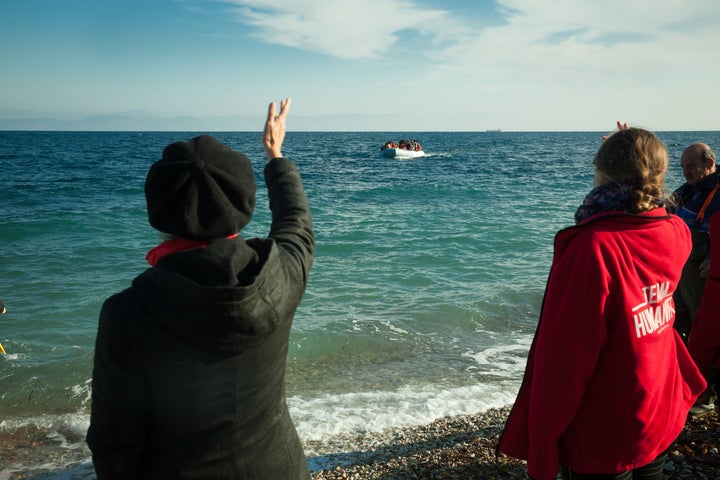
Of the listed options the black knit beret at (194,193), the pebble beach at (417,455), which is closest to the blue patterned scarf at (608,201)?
the black knit beret at (194,193)

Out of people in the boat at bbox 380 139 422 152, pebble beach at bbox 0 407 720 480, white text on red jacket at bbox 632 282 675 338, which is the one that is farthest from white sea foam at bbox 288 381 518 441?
people in the boat at bbox 380 139 422 152

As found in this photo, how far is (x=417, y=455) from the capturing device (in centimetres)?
486

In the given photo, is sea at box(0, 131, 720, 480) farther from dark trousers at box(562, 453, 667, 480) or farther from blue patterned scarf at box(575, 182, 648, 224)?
dark trousers at box(562, 453, 667, 480)

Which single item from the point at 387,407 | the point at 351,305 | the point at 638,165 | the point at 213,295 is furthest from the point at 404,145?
the point at 213,295

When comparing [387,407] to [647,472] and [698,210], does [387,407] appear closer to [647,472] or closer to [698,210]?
[698,210]

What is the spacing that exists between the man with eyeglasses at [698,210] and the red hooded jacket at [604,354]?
2.92 meters

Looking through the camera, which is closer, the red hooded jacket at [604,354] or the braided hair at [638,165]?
the red hooded jacket at [604,354]

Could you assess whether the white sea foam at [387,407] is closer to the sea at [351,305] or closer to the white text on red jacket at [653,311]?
the sea at [351,305]

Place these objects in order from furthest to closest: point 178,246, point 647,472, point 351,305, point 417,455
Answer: point 351,305, point 417,455, point 647,472, point 178,246

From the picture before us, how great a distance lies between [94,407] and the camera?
146 centimetres

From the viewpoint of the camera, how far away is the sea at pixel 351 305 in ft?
20.8

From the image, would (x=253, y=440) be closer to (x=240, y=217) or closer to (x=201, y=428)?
(x=201, y=428)

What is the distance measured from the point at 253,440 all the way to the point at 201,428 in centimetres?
17

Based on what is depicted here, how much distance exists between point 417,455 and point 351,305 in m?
5.48
